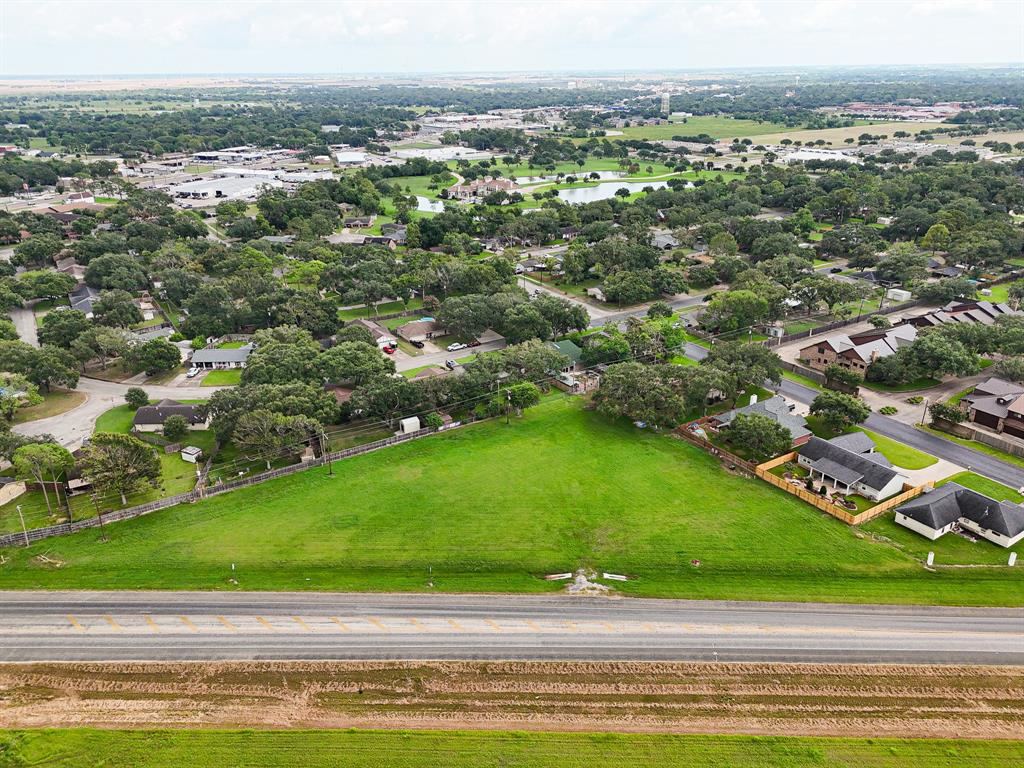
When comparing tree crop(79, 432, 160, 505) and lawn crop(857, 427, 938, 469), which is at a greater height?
tree crop(79, 432, 160, 505)

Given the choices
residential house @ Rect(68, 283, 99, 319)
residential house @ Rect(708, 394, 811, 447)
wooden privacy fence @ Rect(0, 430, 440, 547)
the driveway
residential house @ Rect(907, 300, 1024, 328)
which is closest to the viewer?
wooden privacy fence @ Rect(0, 430, 440, 547)

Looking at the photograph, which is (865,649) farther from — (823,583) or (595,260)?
(595,260)

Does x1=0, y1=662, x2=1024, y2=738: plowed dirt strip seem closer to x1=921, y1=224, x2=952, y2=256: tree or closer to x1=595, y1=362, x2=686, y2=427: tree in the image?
x1=595, y1=362, x2=686, y2=427: tree

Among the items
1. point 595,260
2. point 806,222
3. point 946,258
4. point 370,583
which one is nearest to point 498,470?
point 370,583

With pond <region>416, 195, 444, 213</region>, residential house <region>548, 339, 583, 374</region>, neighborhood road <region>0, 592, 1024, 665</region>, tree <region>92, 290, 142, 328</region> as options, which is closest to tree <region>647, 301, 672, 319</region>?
residential house <region>548, 339, 583, 374</region>

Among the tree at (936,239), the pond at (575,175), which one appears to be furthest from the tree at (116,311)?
the tree at (936,239)

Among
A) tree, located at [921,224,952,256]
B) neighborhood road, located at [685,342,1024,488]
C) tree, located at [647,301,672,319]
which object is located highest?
tree, located at [921,224,952,256]

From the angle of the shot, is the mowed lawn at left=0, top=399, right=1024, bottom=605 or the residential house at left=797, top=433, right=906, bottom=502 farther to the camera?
the residential house at left=797, top=433, right=906, bottom=502
